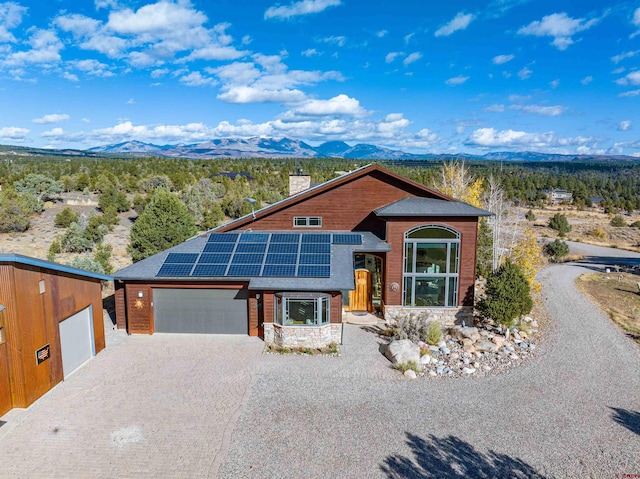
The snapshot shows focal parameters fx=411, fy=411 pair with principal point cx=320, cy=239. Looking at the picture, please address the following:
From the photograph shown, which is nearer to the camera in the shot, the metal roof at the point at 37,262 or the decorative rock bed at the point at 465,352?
the metal roof at the point at 37,262

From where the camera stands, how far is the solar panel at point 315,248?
55.6 feet

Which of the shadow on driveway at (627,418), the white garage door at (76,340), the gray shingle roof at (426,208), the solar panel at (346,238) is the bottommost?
the shadow on driveway at (627,418)

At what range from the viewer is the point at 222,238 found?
18109 mm

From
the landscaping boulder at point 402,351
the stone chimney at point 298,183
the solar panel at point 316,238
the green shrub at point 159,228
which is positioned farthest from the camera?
the green shrub at point 159,228

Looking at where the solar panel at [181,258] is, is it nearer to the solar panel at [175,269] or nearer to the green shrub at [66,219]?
the solar panel at [175,269]

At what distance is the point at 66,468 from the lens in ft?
28.9

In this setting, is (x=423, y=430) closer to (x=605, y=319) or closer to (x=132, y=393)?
(x=132, y=393)

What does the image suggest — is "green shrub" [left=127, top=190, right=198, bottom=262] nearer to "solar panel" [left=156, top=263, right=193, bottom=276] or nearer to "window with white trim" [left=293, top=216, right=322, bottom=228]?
"solar panel" [left=156, top=263, right=193, bottom=276]

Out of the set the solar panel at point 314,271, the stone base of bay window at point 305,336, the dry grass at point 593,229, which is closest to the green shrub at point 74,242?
the solar panel at point 314,271

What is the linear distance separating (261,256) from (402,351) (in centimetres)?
664

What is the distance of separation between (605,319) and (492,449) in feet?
43.0

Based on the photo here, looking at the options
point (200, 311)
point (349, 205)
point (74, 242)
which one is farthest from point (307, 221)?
point (74, 242)

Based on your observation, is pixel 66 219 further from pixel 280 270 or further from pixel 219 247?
pixel 280 270

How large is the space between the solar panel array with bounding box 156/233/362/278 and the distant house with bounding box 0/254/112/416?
3367 mm
